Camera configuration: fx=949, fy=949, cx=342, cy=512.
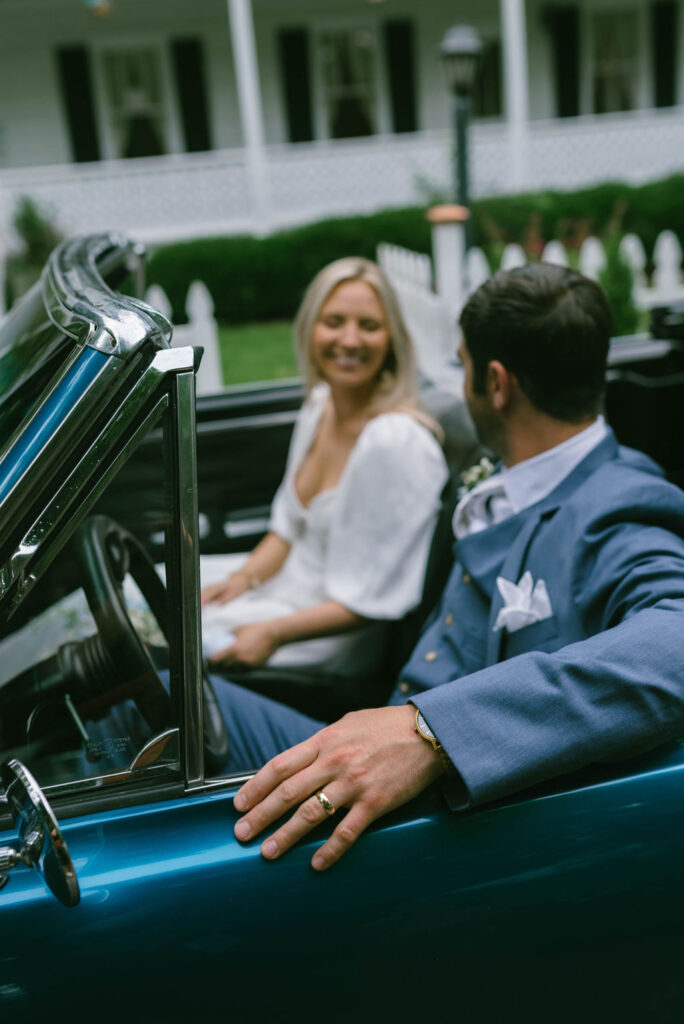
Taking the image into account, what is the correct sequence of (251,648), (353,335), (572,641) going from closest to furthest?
(572,641) → (251,648) → (353,335)

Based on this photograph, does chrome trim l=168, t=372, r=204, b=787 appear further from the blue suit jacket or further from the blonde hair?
the blonde hair

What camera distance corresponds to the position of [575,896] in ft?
4.00

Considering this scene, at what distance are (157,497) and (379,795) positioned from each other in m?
0.59

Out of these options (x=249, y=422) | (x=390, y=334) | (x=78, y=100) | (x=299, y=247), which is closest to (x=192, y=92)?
(x=78, y=100)

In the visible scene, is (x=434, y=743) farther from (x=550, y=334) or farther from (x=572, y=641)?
(x=550, y=334)

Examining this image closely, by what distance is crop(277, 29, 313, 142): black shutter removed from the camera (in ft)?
47.6

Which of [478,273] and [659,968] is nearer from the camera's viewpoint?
[659,968]

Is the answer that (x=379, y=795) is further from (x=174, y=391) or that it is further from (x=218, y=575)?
Answer: (x=218, y=575)

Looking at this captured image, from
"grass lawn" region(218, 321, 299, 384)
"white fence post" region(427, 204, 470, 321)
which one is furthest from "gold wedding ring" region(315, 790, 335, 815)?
"grass lawn" region(218, 321, 299, 384)

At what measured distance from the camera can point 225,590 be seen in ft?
9.07

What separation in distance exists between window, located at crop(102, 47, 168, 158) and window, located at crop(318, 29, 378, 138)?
2.60m

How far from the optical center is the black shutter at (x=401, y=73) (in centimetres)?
1458

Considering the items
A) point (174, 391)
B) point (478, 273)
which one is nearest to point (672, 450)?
point (174, 391)

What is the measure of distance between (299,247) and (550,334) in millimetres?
11116
